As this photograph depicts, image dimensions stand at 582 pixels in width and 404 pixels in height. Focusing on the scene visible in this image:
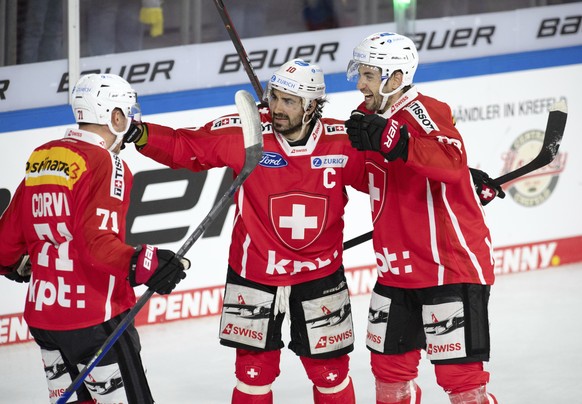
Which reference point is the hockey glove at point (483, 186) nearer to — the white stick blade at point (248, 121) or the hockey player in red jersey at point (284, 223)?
the hockey player in red jersey at point (284, 223)

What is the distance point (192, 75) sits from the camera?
6.32 metres

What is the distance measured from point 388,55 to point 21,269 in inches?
53.7

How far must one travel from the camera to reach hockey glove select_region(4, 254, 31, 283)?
3.99 meters

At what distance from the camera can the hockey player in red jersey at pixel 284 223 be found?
417 cm

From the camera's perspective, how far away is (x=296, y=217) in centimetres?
417

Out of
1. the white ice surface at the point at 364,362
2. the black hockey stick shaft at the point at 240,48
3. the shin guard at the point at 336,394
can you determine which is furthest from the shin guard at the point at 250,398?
the black hockey stick shaft at the point at 240,48

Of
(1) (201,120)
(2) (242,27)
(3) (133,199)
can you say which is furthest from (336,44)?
(3) (133,199)

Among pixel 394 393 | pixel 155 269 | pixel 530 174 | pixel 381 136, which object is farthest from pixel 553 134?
pixel 530 174

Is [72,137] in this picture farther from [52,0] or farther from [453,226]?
[52,0]

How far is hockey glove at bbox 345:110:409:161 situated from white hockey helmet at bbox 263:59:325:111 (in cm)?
35

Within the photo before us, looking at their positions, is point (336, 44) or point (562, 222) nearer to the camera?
point (336, 44)

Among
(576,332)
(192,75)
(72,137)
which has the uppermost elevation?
(192,75)

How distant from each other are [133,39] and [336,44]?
1.13 metres

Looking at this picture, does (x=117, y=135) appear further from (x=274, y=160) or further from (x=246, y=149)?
(x=274, y=160)
